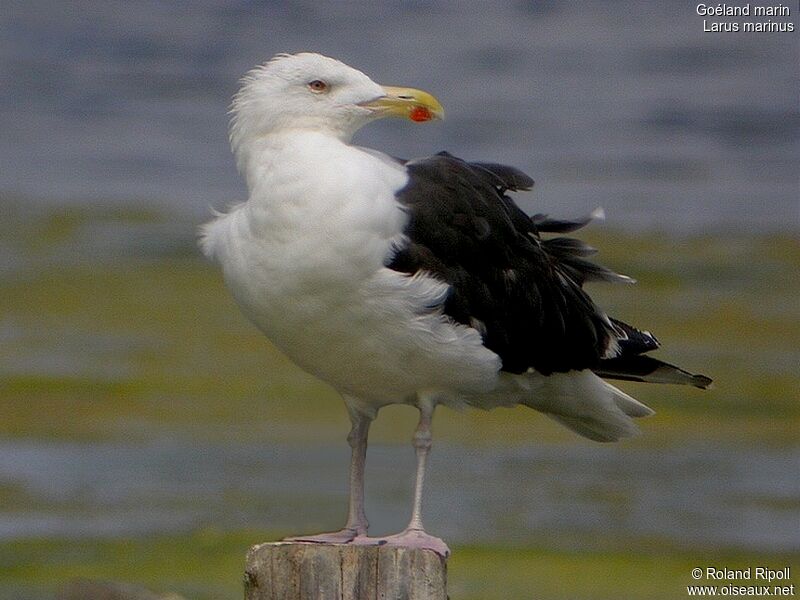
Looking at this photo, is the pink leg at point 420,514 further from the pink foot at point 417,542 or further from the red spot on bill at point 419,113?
the red spot on bill at point 419,113

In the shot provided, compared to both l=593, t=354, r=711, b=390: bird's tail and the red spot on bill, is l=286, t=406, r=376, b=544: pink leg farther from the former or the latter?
the red spot on bill

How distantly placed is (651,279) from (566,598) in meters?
10.1

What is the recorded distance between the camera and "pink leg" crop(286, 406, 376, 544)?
297 inches

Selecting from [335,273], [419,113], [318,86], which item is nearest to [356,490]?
[335,273]

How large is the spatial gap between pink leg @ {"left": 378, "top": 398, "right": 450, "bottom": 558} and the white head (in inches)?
49.8

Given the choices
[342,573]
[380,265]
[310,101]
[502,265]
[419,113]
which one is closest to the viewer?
[342,573]

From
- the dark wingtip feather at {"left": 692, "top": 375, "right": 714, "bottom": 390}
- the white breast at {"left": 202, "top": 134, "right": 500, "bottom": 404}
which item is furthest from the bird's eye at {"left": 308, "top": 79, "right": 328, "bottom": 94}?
the dark wingtip feather at {"left": 692, "top": 375, "right": 714, "bottom": 390}

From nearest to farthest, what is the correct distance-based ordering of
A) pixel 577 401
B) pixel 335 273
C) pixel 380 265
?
pixel 335 273, pixel 380 265, pixel 577 401

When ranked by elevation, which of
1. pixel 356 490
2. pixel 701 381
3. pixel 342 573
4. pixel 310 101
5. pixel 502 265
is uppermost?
pixel 310 101

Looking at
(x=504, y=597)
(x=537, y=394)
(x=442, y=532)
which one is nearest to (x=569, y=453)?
(x=442, y=532)

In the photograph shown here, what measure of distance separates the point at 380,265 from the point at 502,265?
2.47 feet

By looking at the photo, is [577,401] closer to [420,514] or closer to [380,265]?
[420,514]

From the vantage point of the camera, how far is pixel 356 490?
780 centimetres

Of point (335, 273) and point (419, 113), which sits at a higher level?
point (419, 113)
